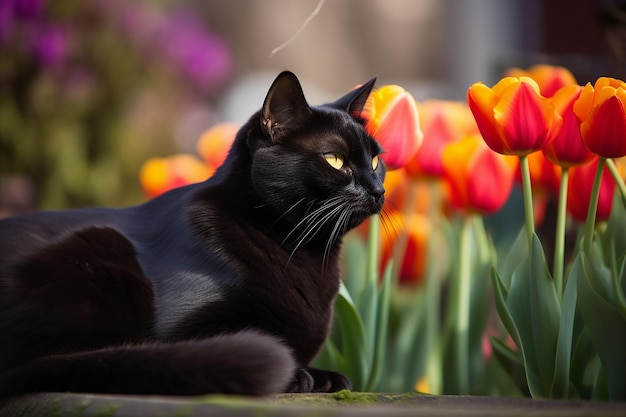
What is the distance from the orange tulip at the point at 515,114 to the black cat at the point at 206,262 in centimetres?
20

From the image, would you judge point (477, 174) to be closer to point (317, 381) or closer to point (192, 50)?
point (317, 381)

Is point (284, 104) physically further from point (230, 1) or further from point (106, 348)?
point (230, 1)

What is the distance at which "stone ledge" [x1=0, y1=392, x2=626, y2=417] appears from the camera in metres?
0.72

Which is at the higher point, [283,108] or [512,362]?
[283,108]

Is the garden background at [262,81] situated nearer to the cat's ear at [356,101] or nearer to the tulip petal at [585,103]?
the cat's ear at [356,101]

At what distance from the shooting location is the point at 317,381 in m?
1.13

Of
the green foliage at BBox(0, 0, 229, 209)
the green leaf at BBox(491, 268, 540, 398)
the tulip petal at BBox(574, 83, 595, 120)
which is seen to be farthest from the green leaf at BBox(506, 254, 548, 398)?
the green foliage at BBox(0, 0, 229, 209)

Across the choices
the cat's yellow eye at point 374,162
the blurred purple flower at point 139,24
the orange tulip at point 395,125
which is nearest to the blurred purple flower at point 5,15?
the blurred purple flower at point 139,24

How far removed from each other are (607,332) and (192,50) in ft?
7.60

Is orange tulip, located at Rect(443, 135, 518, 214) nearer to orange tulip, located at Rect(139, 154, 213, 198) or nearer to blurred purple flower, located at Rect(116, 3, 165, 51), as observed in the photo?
orange tulip, located at Rect(139, 154, 213, 198)

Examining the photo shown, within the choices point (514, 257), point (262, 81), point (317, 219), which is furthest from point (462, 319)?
point (262, 81)

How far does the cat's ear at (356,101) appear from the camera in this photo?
1.34m

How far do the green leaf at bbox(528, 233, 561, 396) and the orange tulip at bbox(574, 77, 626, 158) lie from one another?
155 mm

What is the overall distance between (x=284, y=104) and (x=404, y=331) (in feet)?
2.13
